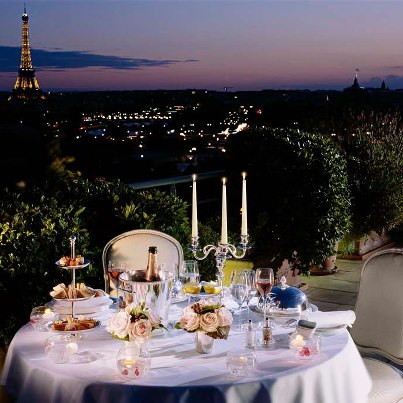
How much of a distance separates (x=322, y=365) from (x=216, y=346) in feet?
1.33

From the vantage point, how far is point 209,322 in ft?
8.03

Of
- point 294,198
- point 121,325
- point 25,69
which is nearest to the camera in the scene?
point 121,325

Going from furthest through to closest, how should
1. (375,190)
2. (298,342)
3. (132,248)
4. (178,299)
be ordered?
(375,190)
(132,248)
(178,299)
(298,342)

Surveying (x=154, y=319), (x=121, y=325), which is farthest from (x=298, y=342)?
(x=121, y=325)

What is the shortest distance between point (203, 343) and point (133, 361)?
1.04ft

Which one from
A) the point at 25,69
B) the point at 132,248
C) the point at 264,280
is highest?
the point at 25,69

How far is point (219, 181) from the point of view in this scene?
261 inches

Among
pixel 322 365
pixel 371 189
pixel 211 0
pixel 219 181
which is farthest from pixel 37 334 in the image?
pixel 211 0

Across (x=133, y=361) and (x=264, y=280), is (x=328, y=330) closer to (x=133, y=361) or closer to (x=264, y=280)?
(x=264, y=280)

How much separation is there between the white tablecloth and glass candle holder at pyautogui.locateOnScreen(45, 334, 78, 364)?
0.02 meters

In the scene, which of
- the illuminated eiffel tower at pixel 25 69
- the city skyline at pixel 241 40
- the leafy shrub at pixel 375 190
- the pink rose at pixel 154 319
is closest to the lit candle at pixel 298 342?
the pink rose at pixel 154 319

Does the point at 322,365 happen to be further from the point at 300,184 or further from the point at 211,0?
the point at 211,0

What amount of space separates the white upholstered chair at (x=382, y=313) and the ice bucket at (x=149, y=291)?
3.51ft

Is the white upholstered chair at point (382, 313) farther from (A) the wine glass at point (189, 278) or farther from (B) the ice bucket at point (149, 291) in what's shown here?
(B) the ice bucket at point (149, 291)
